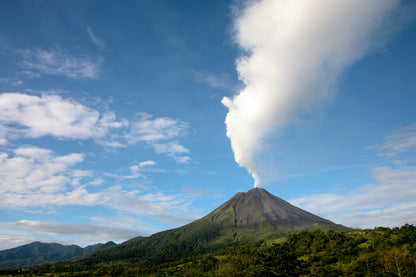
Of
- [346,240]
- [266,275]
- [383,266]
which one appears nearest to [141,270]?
[266,275]

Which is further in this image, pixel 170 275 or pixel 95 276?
pixel 95 276

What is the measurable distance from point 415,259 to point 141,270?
504ft

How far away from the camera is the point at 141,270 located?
547ft

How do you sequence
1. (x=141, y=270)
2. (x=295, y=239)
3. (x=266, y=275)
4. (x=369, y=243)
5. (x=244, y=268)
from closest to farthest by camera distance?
(x=266, y=275) → (x=369, y=243) → (x=244, y=268) → (x=295, y=239) → (x=141, y=270)

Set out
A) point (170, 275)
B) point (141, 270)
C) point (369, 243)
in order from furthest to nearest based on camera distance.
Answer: point (141, 270) < point (170, 275) < point (369, 243)

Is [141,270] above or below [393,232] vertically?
below

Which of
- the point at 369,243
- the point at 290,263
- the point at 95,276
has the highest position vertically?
the point at 369,243

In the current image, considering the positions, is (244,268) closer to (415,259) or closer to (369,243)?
(369,243)

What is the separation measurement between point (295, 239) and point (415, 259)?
7906 centimetres

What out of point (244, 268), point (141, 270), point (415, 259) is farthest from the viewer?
point (141, 270)

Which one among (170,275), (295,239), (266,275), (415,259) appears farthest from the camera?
(295,239)

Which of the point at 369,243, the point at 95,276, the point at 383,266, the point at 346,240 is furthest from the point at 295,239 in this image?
the point at 95,276

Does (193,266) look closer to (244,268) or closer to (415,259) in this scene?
(244,268)

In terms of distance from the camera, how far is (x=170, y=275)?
13725cm
